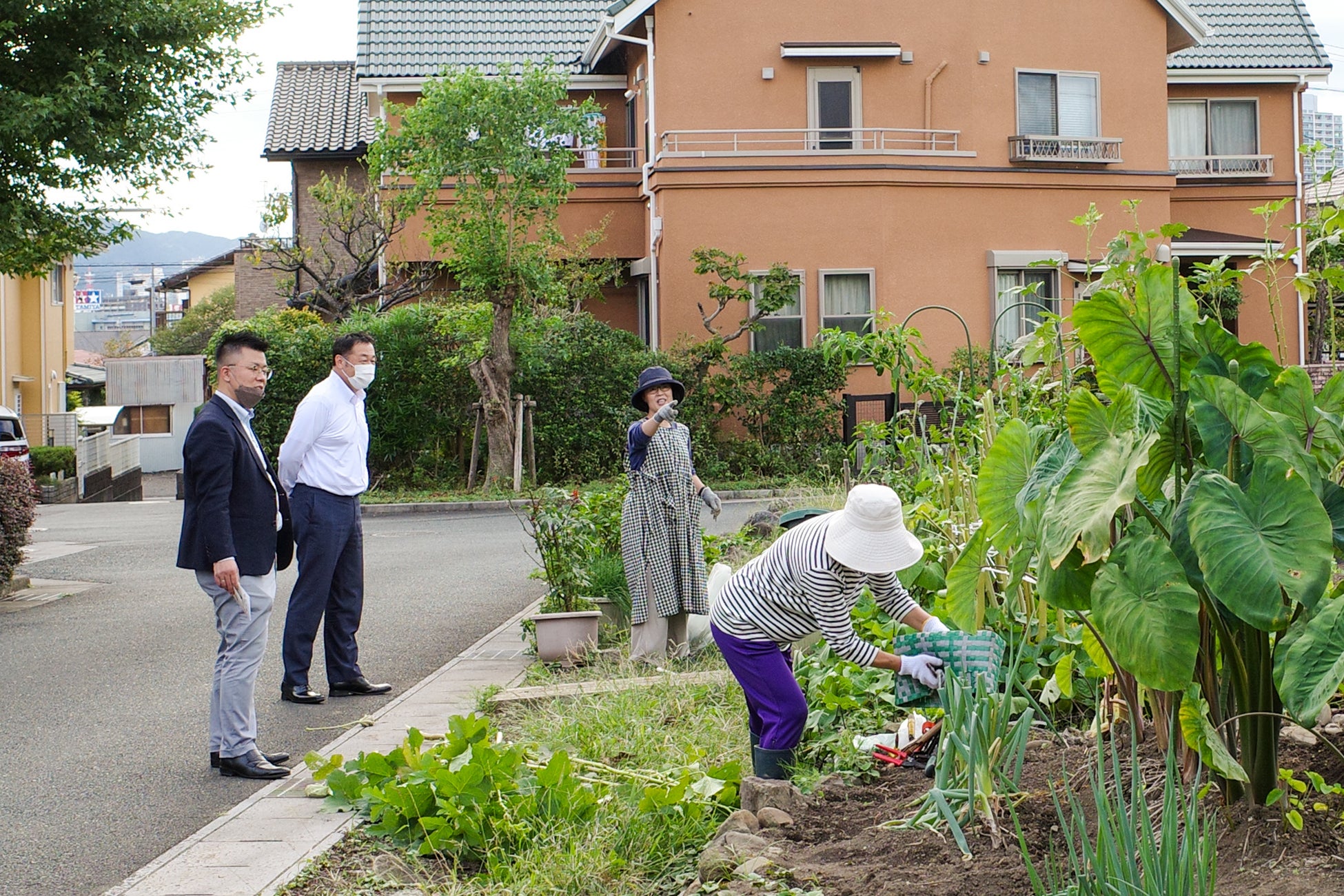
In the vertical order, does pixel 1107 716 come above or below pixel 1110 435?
below

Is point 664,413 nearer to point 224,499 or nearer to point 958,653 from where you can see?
point 224,499

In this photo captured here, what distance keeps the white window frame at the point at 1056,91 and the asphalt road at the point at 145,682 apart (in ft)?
34.9

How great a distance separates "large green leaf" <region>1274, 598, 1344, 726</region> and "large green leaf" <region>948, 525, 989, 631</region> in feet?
4.04

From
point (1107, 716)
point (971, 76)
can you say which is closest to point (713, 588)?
point (1107, 716)

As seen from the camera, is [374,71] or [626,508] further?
[374,71]

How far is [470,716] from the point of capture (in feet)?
17.1

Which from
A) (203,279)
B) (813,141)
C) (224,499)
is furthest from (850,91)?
(203,279)

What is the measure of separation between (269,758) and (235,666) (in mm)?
464

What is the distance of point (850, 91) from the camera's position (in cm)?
2286

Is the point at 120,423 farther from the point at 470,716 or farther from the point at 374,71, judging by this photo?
the point at 470,716

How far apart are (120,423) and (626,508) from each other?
128ft

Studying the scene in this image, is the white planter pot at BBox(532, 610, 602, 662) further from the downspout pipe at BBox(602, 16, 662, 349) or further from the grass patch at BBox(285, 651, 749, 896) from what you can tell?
the downspout pipe at BBox(602, 16, 662, 349)

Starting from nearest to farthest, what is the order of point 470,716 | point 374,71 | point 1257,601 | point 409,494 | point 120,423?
point 1257,601 → point 470,716 → point 409,494 → point 374,71 → point 120,423

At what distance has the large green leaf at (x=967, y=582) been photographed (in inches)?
164
